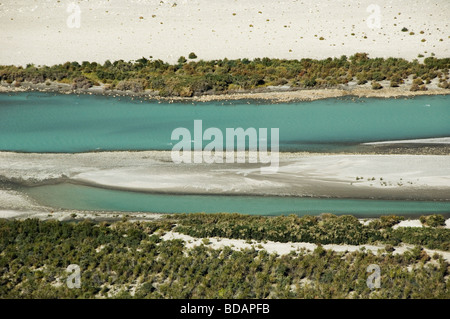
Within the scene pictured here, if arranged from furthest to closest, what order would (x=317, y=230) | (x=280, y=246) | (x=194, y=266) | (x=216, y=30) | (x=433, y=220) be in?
(x=216, y=30) → (x=433, y=220) → (x=317, y=230) → (x=280, y=246) → (x=194, y=266)

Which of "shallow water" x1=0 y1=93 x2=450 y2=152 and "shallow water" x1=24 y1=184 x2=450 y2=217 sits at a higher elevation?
"shallow water" x1=0 y1=93 x2=450 y2=152

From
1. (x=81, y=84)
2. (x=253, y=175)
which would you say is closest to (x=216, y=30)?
(x=81, y=84)

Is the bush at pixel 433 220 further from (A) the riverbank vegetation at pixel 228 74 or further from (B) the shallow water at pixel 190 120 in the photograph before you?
(A) the riverbank vegetation at pixel 228 74

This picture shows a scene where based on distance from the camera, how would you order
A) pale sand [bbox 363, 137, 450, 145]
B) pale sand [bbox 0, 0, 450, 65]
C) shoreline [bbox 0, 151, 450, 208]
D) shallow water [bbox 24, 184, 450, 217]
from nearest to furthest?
shallow water [bbox 24, 184, 450, 217] < shoreline [bbox 0, 151, 450, 208] < pale sand [bbox 363, 137, 450, 145] < pale sand [bbox 0, 0, 450, 65]

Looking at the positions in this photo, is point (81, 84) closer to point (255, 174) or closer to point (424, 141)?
point (255, 174)

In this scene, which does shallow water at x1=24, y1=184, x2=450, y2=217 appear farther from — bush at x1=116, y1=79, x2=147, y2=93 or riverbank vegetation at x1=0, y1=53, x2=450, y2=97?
bush at x1=116, y1=79, x2=147, y2=93

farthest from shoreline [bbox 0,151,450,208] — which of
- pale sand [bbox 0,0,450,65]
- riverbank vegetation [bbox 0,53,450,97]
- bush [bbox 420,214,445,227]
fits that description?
pale sand [bbox 0,0,450,65]
